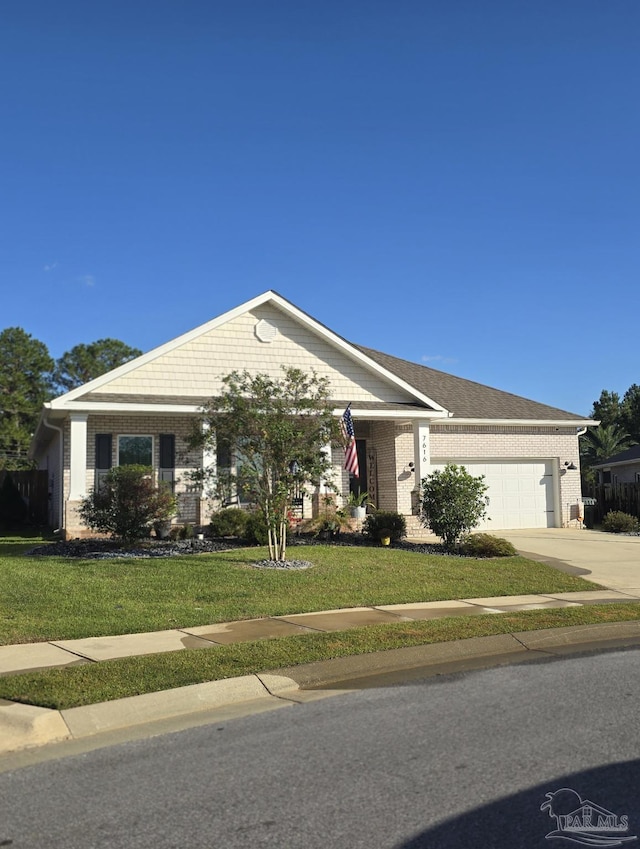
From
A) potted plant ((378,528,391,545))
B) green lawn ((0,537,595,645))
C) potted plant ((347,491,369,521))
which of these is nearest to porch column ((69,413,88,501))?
green lawn ((0,537,595,645))

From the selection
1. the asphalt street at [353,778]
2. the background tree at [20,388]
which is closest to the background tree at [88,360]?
the background tree at [20,388]

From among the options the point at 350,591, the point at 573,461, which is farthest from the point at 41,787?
the point at 573,461

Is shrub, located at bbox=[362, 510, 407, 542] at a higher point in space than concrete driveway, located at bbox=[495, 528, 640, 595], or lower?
higher

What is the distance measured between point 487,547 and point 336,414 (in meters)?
5.97

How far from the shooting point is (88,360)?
64.8 metres

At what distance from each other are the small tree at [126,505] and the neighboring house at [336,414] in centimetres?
168

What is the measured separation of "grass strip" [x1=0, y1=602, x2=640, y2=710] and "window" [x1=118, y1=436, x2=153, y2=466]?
12249mm

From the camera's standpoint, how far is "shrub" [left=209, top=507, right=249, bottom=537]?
1842 centimetres

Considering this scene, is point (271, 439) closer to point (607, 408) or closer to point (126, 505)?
point (126, 505)

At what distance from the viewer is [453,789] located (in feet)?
14.3

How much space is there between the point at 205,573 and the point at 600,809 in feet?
29.5

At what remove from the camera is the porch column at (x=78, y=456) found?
58.6 ft

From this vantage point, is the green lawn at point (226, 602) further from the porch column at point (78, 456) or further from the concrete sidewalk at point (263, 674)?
the porch column at point (78, 456)

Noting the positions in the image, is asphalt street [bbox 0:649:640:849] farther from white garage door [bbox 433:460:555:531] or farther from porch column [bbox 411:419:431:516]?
white garage door [bbox 433:460:555:531]
